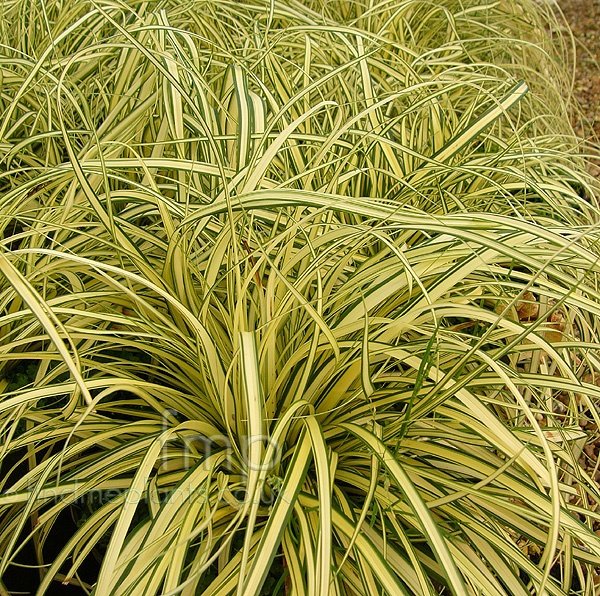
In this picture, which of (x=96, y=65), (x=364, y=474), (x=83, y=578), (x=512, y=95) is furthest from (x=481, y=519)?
(x=96, y=65)

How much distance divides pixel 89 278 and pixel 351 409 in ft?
2.01

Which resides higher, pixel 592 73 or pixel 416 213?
pixel 416 213

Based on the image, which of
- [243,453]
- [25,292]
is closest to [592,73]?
[243,453]

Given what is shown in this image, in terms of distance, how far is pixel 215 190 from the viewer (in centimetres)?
109

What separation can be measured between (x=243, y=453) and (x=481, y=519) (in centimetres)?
40

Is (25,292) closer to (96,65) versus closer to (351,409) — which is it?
(351,409)

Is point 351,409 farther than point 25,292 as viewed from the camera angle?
Yes

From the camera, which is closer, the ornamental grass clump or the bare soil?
the ornamental grass clump

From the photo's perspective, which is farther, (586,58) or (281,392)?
(586,58)

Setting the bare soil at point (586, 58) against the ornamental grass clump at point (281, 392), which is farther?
the bare soil at point (586, 58)

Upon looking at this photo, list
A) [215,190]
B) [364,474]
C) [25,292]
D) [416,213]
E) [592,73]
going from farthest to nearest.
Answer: [592,73] < [215,190] < [364,474] < [416,213] < [25,292]

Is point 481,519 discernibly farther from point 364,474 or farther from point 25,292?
point 25,292

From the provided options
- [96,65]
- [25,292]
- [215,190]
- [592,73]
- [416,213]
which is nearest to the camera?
[25,292]

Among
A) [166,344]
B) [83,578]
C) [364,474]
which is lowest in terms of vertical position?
[83,578]
